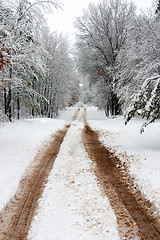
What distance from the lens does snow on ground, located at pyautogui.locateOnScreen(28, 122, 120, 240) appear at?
353 cm

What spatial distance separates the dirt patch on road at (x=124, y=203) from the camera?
12.0 ft

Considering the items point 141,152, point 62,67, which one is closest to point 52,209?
point 141,152

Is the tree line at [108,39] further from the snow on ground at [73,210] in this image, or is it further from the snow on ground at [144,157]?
the snow on ground at [73,210]

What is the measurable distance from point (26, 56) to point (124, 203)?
38.7 ft

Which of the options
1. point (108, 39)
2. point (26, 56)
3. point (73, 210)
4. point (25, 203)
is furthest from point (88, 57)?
point (73, 210)

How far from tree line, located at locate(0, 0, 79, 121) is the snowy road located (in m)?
4.43

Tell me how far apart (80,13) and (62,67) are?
823 centimetres

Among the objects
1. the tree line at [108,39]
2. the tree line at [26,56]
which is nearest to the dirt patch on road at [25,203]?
the tree line at [26,56]

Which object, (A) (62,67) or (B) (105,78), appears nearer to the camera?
(B) (105,78)

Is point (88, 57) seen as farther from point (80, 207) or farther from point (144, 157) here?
point (80, 207)

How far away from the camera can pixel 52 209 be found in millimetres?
4250

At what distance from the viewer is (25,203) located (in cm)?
467

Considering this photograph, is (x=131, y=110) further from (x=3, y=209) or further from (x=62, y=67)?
(x=62, y=67)

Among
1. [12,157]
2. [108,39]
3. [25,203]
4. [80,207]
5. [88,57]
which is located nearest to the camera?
[80,207]
